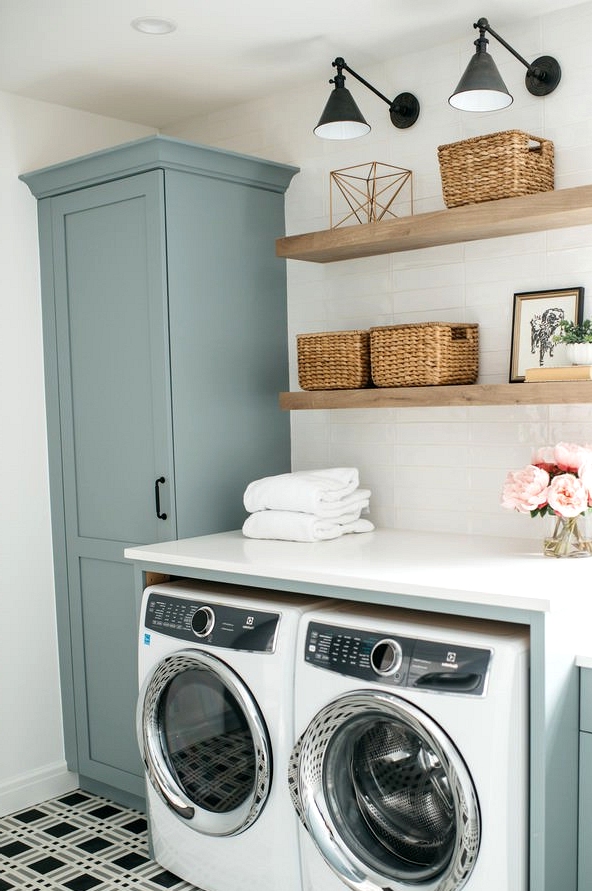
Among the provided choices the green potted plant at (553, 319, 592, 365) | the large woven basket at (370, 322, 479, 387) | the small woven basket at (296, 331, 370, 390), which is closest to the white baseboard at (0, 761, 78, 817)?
the small woven basket at (296, 331, 370, 390)

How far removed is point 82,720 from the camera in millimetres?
3342

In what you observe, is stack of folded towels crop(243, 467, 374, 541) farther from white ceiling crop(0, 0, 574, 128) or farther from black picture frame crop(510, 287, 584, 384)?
white ceiling crop(0, 0, 574, 128)

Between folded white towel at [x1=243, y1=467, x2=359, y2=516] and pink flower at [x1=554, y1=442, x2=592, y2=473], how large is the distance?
746 mm

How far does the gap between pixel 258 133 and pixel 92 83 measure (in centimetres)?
61

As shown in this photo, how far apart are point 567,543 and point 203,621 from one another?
1.00m

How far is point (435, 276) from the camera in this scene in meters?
2.93

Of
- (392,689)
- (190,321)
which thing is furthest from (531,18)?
(392,689)

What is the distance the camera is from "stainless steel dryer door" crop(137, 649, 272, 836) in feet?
7.94

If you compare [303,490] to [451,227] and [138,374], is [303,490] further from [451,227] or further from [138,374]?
[451,227]

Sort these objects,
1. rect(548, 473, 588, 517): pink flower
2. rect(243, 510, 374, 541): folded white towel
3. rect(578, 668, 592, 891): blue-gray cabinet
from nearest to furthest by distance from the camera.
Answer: rect(578, 668, 592, 891): blue-gray cabinet
rect(548, 473, 588, 517): pink flower
rect(243, 510, 374, 541): folded white towel

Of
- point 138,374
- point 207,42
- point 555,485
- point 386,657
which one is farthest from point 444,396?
point 207,42

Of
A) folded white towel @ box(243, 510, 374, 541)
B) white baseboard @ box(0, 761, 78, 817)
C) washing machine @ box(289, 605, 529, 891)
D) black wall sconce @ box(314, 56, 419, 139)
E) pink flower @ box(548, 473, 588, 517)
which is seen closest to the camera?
washing machine @ box(289, 605, 529, 891)

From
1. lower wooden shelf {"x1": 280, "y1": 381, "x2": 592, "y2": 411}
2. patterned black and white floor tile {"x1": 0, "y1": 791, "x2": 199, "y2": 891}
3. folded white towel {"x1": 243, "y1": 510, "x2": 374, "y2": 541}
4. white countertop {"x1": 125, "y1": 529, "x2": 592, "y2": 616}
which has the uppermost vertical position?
lower wooden shelf {"x1": 280, "y1": 381, "x2": 592, "y2": 411}

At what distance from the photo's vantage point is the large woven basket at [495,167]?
2467 mm
